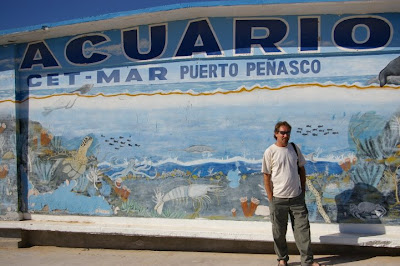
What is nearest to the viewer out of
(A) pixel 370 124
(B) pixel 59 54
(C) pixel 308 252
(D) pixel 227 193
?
(C) pixel 308 252

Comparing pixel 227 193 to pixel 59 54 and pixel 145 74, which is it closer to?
pixel 145 74

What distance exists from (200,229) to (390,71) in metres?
3.11

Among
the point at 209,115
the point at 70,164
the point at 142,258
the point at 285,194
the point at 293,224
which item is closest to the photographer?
the point at 285,194

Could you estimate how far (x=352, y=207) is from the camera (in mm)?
5203

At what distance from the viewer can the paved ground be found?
16.3 feet

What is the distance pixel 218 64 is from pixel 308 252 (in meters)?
2.60

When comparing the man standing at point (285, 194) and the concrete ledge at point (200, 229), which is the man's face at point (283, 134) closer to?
the man standing at point (285, 194)

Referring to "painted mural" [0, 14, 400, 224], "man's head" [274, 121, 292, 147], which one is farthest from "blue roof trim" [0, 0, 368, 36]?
"man's head" [274, 121, 292, 147]

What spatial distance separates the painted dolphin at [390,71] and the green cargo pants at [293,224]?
1.78 m

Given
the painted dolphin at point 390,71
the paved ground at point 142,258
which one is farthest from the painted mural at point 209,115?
the paved ground at point 142,258

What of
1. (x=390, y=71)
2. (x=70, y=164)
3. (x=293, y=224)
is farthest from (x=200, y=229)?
(x=390, y=71)

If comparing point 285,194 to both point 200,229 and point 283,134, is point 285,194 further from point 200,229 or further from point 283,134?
point 200,229

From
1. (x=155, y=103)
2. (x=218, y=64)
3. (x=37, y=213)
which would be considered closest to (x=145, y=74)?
(x=155, y=103)

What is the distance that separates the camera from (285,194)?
4656 mm
